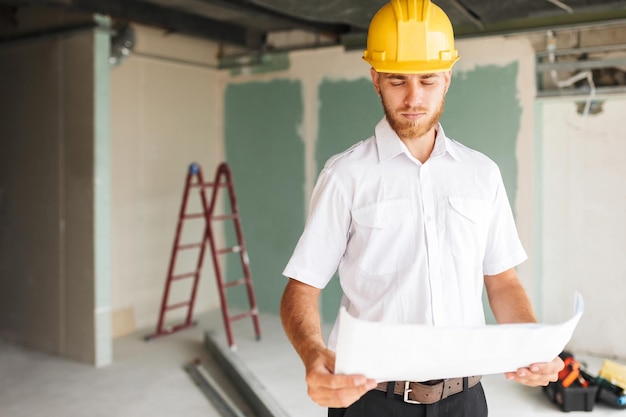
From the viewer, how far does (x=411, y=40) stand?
1473 millimetres

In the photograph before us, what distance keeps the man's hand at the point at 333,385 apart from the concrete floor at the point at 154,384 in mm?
2417

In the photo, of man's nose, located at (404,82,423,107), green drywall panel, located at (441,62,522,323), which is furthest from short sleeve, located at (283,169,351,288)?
green drywall panel, located at (441,62,522,323)

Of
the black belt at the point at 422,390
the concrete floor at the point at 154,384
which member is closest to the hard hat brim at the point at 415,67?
the black belt at the point at 422,390

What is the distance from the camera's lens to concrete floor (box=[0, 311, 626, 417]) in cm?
366

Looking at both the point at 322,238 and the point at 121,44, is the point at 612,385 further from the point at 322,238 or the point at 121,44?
the point at 121,44

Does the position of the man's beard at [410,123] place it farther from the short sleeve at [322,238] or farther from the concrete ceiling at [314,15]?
the concrete ceiling at [314,15]

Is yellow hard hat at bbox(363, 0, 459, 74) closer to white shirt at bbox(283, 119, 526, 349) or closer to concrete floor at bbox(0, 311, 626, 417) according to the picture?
white shirt at bbox(283, 119, 526, 349)

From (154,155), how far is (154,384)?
7.23 feet

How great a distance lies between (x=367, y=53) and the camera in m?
1.54

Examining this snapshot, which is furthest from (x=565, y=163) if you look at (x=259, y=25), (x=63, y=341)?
(x=63, y=341)

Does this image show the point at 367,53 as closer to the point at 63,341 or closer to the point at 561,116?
the point at 561,116

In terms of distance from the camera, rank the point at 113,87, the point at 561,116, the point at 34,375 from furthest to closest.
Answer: the point at 113,87
the point at 561,116
the point at 34,375

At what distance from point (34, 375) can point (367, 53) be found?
3.73 metres

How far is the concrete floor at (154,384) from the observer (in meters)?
3.66
